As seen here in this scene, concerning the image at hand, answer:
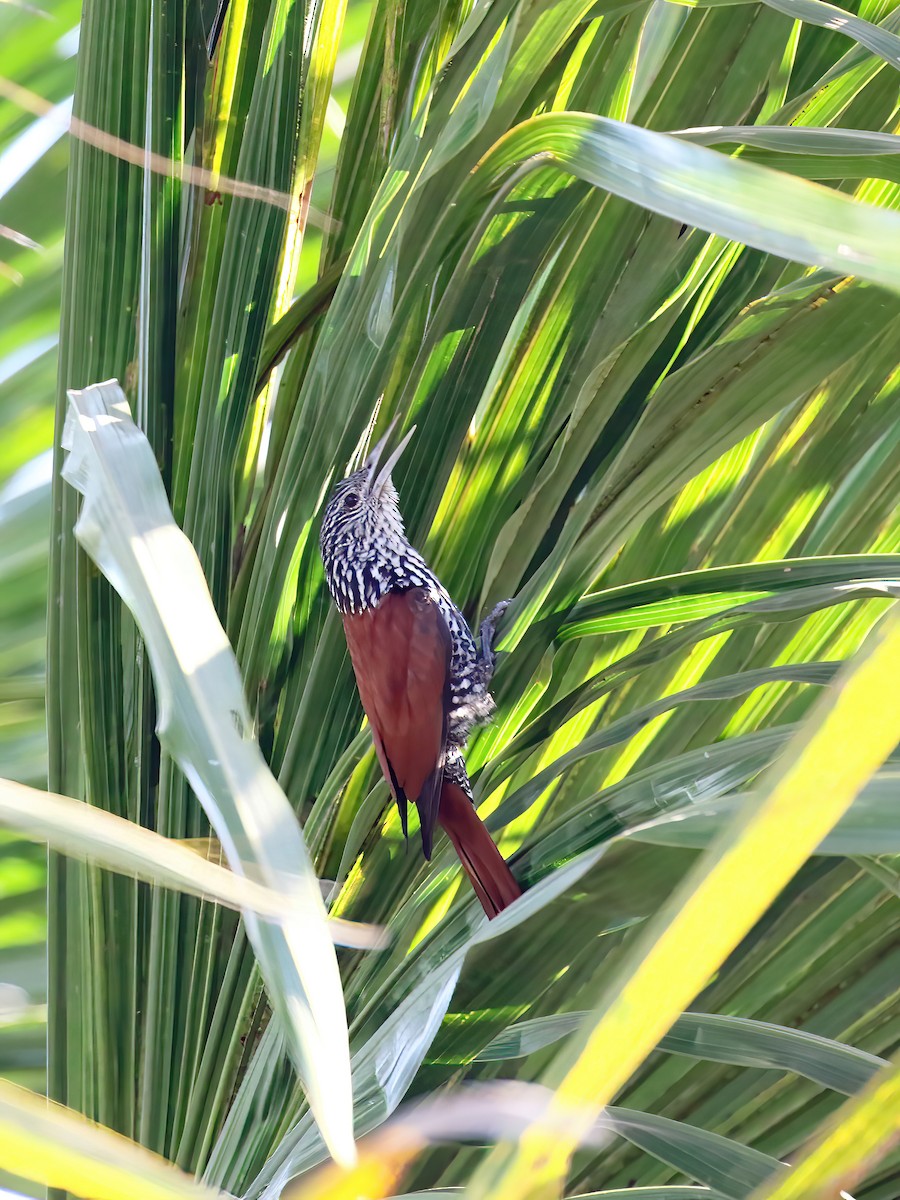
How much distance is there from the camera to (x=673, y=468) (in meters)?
0.67

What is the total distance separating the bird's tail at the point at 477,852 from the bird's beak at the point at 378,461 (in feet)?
1.05

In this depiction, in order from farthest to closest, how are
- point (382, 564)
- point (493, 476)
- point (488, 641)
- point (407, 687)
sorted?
1. point (382, 564)
2. point (488, 641)
3. point (407, 687)
4. point (493, 476)

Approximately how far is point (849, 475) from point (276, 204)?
0.53 m

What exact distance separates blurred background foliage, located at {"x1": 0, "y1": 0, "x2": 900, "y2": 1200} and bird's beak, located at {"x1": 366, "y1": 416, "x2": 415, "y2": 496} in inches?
2.0

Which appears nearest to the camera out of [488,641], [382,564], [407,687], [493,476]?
[493,476]

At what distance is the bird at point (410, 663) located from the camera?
80 centimetres

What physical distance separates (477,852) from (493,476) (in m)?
0.30

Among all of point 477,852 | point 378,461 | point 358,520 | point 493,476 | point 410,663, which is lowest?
point 477,852

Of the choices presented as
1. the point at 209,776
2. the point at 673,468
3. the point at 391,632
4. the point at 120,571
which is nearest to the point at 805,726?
the point at 209,776

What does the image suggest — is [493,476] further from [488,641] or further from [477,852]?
[488,641]

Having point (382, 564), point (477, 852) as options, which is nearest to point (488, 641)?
point (382, 564)

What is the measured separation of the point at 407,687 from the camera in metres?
1.09

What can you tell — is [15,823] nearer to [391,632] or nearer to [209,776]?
[209,776]

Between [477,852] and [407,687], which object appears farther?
[407,687]
